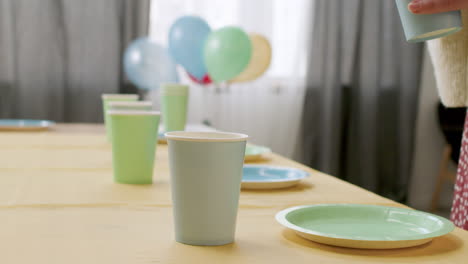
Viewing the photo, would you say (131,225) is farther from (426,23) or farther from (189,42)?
(189,42)

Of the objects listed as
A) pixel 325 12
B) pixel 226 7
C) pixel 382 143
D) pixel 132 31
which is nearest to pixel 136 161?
pixel 132 31

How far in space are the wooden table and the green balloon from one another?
1.44 metres

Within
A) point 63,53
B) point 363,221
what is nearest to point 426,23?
point 363,221

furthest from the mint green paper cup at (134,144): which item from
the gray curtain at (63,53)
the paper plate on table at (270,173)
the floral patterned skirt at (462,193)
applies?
the gray curtain at (63,53)

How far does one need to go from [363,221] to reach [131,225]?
278mm

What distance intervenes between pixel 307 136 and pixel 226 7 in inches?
37.8

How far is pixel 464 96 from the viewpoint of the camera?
1.14 m

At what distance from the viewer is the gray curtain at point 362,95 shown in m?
3.48

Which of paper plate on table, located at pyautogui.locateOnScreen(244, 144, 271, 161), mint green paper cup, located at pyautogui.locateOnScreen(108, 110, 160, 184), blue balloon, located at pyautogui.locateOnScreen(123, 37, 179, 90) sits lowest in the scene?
paper plate on table, located at pyautogui.locateOnScreen(244, 144, 271, 161)

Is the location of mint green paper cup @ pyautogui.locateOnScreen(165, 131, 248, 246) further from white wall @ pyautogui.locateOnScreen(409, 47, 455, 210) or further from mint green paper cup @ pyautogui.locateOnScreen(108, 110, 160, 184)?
white wall @ pyautogui.locateOnScreen(409, 47, 455, 210)

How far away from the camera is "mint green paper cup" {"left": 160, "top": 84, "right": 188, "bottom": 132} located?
164cm

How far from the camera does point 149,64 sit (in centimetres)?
270

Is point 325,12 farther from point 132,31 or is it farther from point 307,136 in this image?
point 132,31

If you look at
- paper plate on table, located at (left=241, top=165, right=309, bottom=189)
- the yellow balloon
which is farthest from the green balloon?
paper plate on table, located at (left=241, top=165, right=309, bottom=189)
